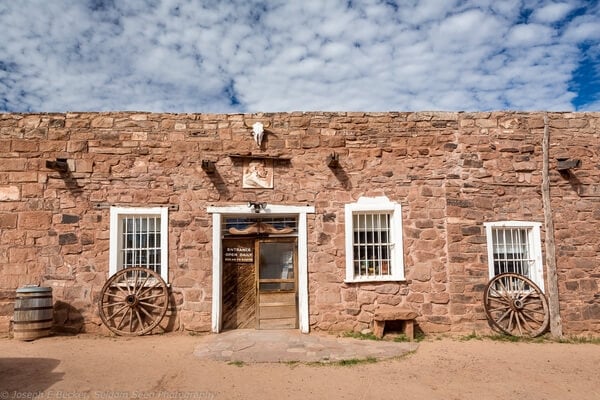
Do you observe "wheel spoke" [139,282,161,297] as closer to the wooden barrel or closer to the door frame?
the door frame

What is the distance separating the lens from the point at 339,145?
831 cm

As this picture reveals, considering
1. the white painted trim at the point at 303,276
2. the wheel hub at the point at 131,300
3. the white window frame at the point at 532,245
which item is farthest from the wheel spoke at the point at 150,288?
the white window frame at the point at 532,245

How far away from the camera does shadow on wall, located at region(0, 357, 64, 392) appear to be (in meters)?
5.06

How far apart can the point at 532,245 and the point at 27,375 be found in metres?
8.29

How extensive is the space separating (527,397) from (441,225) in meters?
3.59

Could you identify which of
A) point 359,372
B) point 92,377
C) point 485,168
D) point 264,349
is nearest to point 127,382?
point 92,377

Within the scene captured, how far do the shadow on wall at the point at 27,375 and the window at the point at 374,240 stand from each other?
4738mm

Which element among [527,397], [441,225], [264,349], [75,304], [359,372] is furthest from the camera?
[441,225]

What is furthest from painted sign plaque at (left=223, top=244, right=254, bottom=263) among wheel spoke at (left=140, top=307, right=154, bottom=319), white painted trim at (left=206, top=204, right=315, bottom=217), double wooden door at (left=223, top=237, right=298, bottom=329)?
wheel spoke at (left=140, top=307, right=154, bottom=319)

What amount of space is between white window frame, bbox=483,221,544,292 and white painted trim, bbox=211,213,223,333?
15.8 ft

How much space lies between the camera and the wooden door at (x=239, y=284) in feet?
26.5

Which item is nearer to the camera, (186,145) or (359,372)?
(359,372)

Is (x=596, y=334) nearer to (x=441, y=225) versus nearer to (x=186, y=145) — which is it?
(x=441, y=225)

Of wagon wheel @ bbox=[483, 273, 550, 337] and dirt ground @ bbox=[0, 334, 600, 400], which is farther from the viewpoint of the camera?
wagon wheel @ bbox=[483, 273, 550, 337]
